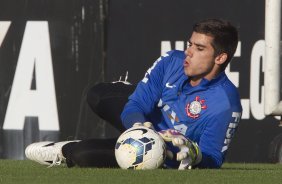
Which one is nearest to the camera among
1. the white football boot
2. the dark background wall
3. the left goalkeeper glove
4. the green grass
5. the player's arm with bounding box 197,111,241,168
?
the green grass

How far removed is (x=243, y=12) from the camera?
10.0 meters

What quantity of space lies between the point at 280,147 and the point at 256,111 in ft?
1.25

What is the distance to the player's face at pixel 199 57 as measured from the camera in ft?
23.4

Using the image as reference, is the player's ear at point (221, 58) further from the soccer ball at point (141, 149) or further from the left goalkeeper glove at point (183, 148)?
the soccer ball at point (141, 149)

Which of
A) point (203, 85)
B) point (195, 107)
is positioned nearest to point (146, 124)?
point (195, 107)

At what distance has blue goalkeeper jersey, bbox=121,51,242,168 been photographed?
7.04 metres

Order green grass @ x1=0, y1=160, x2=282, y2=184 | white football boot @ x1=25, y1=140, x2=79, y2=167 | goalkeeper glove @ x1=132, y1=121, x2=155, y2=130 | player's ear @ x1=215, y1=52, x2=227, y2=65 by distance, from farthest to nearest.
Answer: white football boot @ x1=25, y1=140, x2=79, y2=167
player's ear @ x1=215, y1=52, x2=227, y2=65
goalkeeper glove @ x1=132, y1=121, x2=155, y2=130
green grass @ x1=0, y1=160, x2=282, y2=184

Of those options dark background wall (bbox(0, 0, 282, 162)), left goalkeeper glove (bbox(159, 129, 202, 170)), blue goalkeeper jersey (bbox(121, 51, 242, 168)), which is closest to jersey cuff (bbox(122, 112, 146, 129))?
blue goalkeeper jersey (bbox(121, 51, 242, 168))

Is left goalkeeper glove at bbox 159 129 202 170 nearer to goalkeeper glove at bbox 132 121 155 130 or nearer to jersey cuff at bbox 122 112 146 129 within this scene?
goalkeeper glove at bbox 132 121 155 130

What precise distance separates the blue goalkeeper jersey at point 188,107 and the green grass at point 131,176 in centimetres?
21

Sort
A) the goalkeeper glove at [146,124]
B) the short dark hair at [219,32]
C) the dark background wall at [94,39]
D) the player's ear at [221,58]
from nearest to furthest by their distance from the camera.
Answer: the goalkeeper glove at [146,124] → the short dark hair at [219,32] → the player's ear at [221,58] → the dark background wall at [94,39]

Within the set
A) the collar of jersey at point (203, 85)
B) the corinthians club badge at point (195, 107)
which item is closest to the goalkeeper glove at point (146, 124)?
the corinthians club badge at point (195, 107)

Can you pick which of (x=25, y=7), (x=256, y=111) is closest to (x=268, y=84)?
(x=256, y=111)

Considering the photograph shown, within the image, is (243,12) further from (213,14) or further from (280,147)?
(280,147)
